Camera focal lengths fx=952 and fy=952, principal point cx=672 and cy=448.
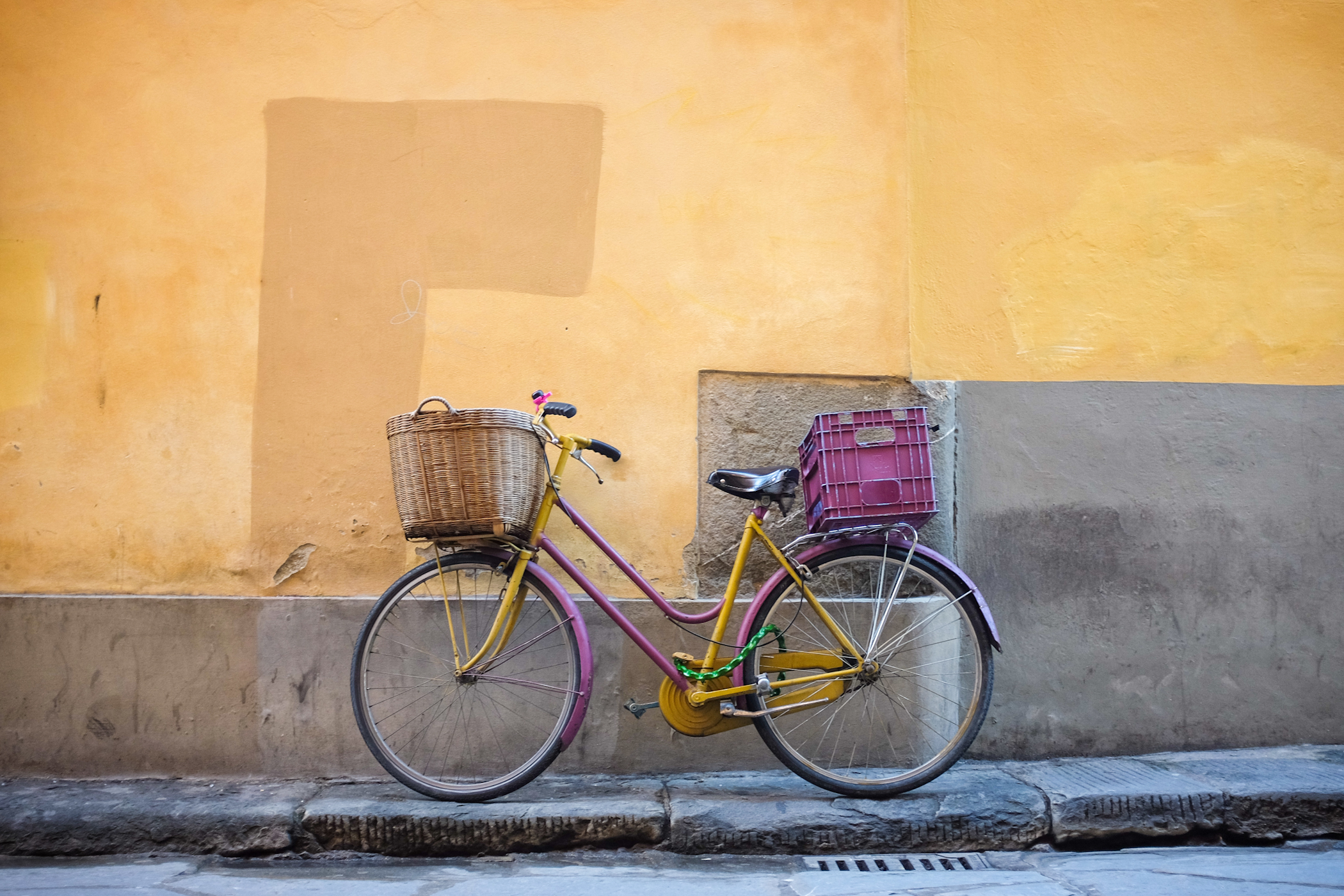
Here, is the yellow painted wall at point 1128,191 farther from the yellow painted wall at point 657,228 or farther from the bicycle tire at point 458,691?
the bicycle tire at point 458,691

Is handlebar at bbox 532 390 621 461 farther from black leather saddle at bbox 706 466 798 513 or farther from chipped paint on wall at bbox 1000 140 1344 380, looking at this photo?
chipped paint on wall at bbox 1000 140 1344 380

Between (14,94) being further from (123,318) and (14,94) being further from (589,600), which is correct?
(589,600)

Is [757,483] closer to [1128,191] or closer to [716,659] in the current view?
[716,659]

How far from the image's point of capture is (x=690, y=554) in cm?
370

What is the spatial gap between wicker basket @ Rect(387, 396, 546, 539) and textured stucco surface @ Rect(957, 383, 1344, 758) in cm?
181

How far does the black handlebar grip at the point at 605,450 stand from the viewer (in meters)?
3.29

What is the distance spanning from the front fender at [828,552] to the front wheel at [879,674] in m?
0.02

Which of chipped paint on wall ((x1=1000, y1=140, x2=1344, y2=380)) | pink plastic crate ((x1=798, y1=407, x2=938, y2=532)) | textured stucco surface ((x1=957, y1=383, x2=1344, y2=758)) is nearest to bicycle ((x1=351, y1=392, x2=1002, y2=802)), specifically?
pink plastic crate ((x1=798, y1=407, x2=938, y2=532))

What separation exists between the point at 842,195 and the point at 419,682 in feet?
8.23

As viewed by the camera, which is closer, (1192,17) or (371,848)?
(371,848)

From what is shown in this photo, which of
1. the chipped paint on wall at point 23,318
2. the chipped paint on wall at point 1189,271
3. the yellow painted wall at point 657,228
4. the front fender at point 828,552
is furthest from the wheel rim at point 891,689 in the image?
the chipped paint on wall at point 23,318

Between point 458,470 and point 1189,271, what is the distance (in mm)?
3016

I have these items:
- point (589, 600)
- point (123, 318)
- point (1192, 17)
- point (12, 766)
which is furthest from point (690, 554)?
point (1192, 17)

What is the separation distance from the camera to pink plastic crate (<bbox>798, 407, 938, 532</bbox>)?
3.09 meters
